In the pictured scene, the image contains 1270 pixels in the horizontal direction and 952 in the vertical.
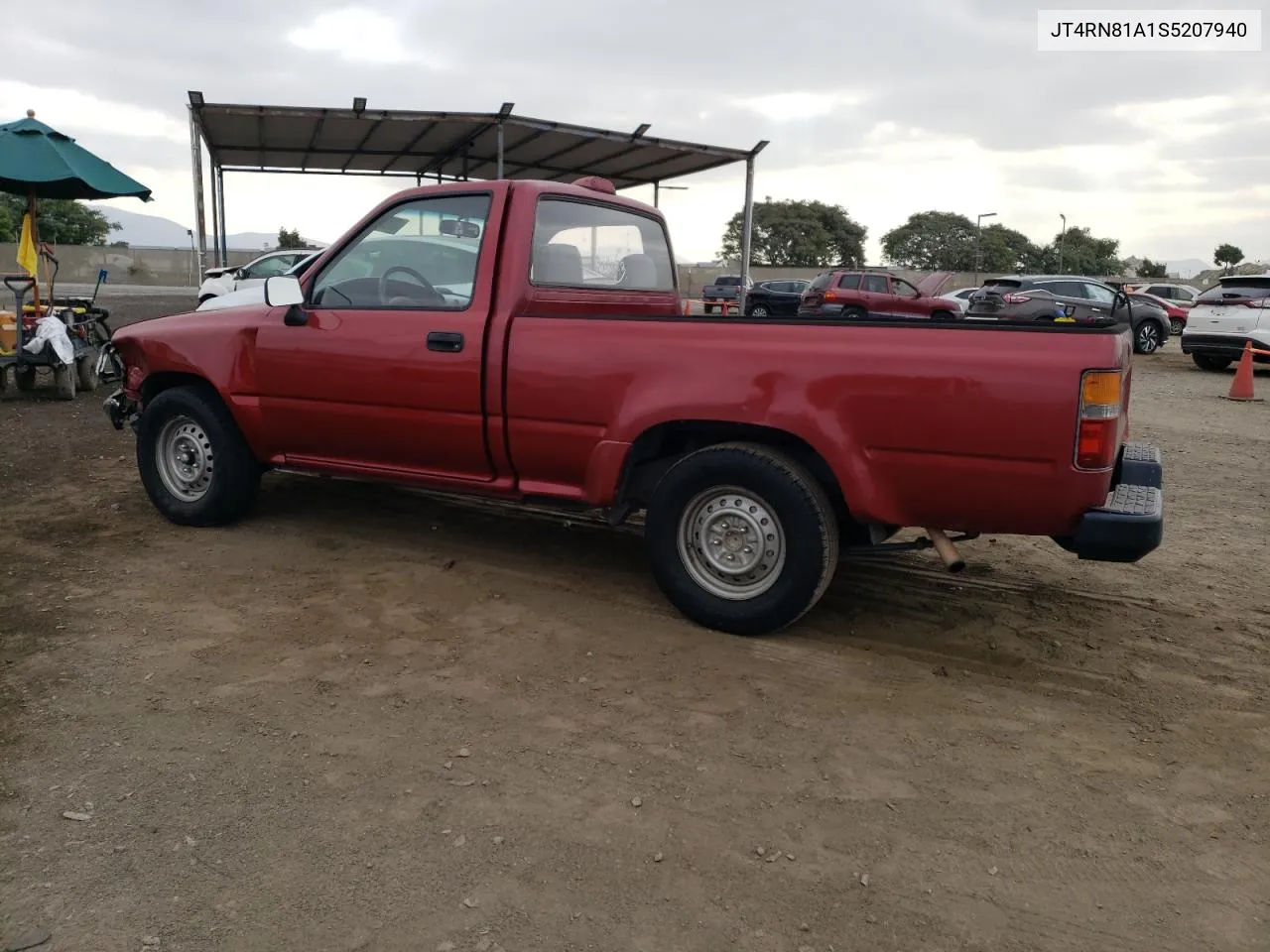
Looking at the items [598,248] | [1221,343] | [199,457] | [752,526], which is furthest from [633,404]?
[1221,343]

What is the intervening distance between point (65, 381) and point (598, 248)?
7583mm

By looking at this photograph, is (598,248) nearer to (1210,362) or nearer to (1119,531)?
(1119,531)

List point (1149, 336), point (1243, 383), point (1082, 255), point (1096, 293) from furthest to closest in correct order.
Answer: point (1082, 255), point (1149, 336), point (1096, 293), point (1243, 383)

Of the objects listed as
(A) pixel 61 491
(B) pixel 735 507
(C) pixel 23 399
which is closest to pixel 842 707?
(B) pixel 735 507

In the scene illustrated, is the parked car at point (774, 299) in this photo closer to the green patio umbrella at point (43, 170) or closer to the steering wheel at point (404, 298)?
the green patio umbrella at point (43, 170)

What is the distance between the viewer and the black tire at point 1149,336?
69.6 ft

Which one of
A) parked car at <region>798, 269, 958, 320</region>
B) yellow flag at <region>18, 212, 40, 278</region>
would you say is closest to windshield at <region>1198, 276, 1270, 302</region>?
parked car at <region>798, 269, 958, 320</region>

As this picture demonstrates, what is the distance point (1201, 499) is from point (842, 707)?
4.71 meters

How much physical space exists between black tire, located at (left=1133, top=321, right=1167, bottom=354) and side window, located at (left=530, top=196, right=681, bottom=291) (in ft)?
62.9

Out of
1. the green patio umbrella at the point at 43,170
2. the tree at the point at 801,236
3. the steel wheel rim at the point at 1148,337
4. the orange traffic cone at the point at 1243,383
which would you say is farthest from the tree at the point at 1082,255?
the green patio umbrella at the point at 43,170

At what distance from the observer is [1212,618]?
4324 mm

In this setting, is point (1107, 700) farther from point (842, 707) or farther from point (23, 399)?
point (23, 399)

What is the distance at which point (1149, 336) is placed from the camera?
21359 millimetres

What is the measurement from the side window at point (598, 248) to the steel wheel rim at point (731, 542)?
4.52ft
